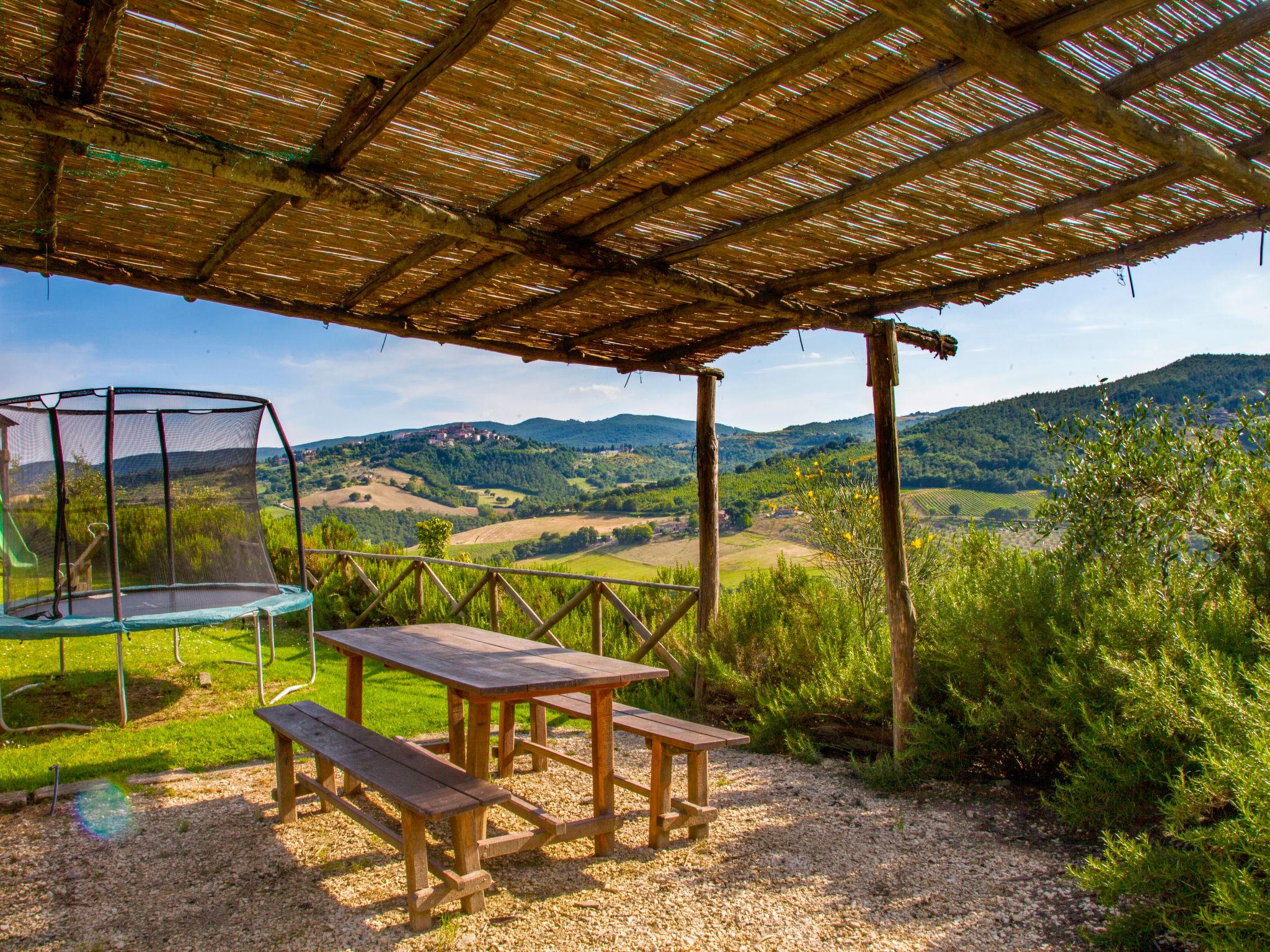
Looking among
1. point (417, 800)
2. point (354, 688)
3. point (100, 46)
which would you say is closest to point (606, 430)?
point (354, 688)

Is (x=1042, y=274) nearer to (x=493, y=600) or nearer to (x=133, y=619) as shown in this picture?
(x=493, y=600)

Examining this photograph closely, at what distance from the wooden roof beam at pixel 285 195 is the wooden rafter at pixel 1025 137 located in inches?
68.8

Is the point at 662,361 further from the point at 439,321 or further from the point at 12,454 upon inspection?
the point at 12,454

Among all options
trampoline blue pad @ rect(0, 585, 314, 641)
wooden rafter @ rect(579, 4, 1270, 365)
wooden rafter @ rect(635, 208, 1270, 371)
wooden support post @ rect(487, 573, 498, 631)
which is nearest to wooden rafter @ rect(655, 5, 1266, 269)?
wooden rafter @ rect(579, 4, 1270, 365)

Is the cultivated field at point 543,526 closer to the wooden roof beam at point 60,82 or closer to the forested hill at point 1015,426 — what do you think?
the forested hill at point 1015,426

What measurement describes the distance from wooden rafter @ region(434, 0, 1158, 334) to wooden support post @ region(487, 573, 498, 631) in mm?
3930

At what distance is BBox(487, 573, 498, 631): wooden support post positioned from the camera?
7238 mm

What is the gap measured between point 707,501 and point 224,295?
340 cm

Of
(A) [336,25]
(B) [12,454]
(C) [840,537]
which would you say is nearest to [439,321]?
(A) [336,25]

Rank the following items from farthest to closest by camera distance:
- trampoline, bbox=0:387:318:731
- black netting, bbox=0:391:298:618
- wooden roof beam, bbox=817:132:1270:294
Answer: black netting, bbox=0:391:298:618 → trampoline, bbox=0:387:318:731 → wooden roof beam, bbox=817:132:1270:294

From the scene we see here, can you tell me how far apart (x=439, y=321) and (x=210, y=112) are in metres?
2.30

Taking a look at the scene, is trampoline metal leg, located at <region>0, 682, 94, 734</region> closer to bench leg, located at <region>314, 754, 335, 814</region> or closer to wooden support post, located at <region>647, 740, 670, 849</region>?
bench leg, located at <region>314, 754, 335, 814</region>

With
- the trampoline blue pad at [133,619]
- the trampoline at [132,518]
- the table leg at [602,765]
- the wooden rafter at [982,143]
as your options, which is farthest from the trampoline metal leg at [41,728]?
the wooden rafter at [982,143]

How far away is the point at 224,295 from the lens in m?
4.03
